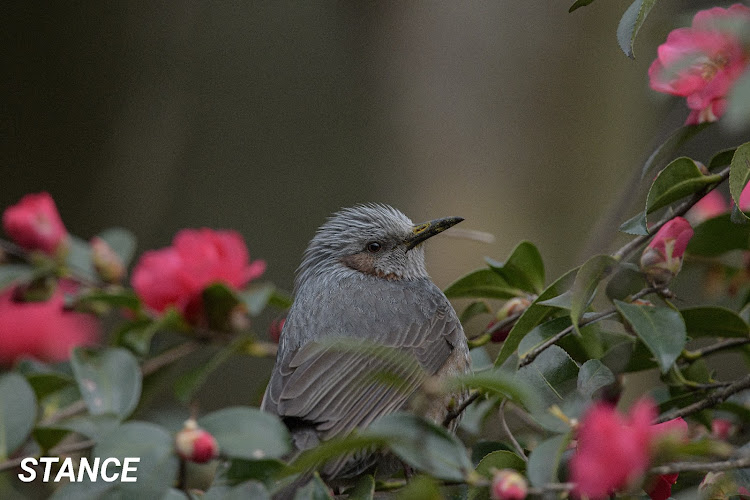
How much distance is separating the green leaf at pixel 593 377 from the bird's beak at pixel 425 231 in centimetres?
155

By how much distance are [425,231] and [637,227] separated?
156 centimetres

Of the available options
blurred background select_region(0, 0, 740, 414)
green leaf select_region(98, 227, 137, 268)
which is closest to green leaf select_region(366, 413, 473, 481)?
green leaf select_region(98, 227, 137, 268)

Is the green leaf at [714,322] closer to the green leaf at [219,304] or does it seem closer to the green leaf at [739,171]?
the green leaf at [739,171]

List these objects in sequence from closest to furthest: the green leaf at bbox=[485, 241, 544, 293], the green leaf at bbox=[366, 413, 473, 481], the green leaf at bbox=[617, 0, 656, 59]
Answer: the green leaf at bbox=[366, 413, 473, 481], the green leaf at bbox=[617, 0, 656, 59], the green leaf at bbox=[485, 241, 544, 293]

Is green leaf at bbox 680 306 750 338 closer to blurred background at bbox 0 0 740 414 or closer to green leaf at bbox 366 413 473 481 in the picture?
green leaf at bbox 366 413 473 481

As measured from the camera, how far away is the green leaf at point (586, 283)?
1806 mm

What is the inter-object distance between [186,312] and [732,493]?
1469 mm

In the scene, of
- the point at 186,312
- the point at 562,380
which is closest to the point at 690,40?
the point at 562,380

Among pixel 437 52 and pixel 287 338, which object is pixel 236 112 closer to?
pixel 437 52

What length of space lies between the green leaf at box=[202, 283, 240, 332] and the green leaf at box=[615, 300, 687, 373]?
106 centimetres

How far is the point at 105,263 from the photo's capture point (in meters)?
2.47

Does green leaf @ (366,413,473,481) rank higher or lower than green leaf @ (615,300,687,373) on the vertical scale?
lower

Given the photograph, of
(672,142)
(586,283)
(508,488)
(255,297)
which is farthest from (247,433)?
(672,142)

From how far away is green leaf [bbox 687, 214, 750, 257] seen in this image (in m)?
2.21
